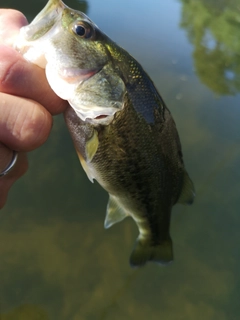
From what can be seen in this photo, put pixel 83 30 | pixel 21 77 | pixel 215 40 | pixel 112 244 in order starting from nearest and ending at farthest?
pixel 21 77 → pixel 83 30 → pixel 112 244 → pixel 215 40

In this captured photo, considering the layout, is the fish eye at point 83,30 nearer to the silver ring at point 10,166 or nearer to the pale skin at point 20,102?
the pale skin at point 20,102

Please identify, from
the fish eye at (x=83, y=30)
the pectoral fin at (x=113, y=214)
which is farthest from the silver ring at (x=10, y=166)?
the pectoral fin at (x=113, y=214)

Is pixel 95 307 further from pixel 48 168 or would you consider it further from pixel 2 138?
pixel 2 138

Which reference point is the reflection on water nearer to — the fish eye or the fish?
the fish

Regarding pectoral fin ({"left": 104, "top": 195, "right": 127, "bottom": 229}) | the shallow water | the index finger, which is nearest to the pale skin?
the index finger

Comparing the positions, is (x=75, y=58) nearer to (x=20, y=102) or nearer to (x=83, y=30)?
(x=83, y=30)

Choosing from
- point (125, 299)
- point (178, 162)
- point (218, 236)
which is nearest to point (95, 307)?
point (125, 299)

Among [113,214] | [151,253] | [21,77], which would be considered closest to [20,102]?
[21,77]
